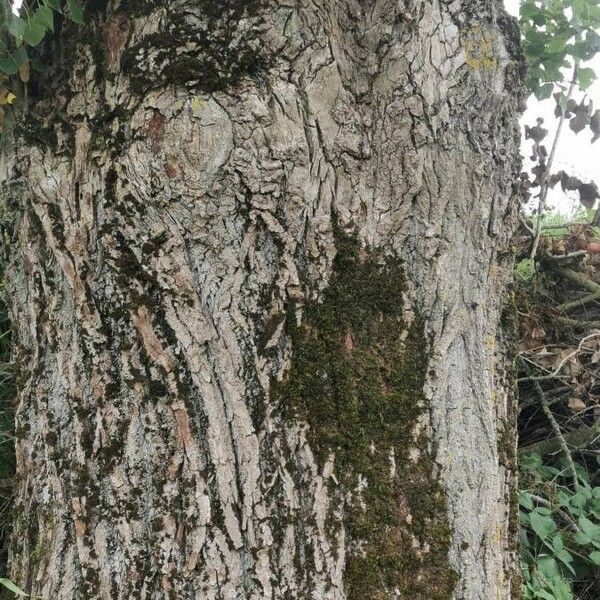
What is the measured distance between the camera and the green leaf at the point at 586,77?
2.76m

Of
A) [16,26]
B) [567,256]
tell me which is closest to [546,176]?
[567,256]

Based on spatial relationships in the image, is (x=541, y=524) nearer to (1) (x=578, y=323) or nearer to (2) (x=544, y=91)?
(1) (x=578, y=323)

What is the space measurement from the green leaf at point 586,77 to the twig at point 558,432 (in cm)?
131

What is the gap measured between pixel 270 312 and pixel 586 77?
1978 millimetres

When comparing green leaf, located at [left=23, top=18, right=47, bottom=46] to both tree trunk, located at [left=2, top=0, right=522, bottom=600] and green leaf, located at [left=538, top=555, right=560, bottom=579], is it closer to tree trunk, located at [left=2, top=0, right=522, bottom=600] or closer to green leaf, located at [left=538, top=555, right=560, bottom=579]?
tree trunk, located at [left=2, top=0, right=522, bottom=600]

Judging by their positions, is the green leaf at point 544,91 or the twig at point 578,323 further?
the twig at point 578,323

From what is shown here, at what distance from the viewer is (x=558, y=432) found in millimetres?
2791

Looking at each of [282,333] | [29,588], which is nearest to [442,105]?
[282,333]

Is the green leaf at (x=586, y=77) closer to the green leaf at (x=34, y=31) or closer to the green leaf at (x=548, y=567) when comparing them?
the green leaf at (x=548, y=567)

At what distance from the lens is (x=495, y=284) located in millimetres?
1857

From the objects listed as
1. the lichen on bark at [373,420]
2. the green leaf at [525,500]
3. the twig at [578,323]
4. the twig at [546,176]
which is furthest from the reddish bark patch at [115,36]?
the twig at [578,323]

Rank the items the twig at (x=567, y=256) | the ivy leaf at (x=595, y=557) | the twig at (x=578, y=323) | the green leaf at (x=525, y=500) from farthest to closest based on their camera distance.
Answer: the twig at (x=567, y=256) → the twig at (x=578, y=323) → the green leaf at (x=525, y=500) → the ivy leaf at (x=595, y=557)

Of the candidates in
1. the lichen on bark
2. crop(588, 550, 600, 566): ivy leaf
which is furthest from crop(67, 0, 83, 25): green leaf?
crop(588, 550, 600, 566): ivy leaf

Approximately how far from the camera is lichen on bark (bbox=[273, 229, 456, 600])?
1573 mm
